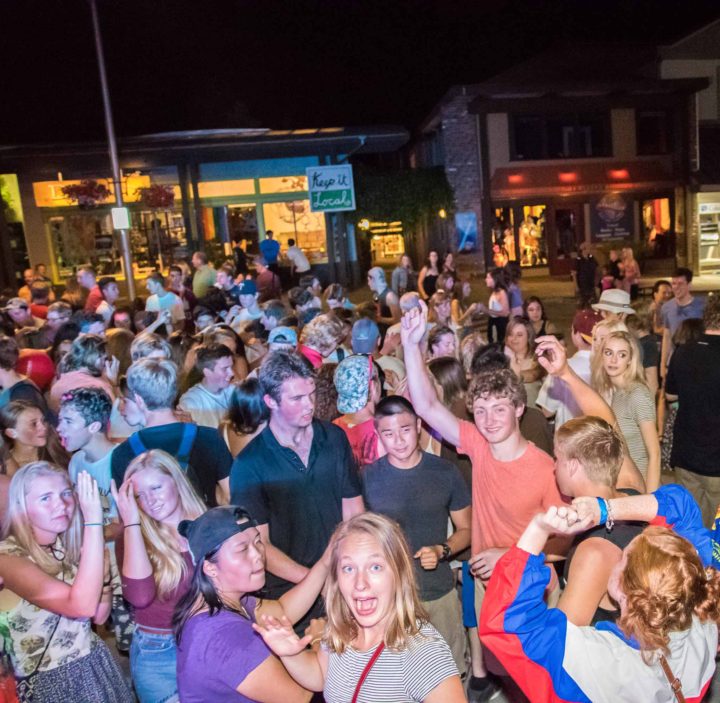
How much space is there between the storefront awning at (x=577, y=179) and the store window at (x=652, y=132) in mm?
486

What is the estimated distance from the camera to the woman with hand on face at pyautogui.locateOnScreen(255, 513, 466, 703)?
2141 mm

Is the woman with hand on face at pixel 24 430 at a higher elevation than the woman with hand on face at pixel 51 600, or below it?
higher

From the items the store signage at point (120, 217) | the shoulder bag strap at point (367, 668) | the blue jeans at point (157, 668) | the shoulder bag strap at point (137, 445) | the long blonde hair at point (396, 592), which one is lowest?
the blue jeans at point (157, 668)

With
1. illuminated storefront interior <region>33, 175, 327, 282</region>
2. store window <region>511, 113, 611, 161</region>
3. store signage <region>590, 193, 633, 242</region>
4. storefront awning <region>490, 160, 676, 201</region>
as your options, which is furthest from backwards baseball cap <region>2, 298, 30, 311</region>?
store signage <region>590, 193, 633, 242</region>

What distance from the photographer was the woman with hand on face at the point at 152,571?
2947mm

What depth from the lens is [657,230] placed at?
25.4 meters

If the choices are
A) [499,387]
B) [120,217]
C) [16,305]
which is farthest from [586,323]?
[120,217]

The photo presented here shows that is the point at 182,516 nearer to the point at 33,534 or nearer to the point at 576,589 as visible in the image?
the point at 33,534

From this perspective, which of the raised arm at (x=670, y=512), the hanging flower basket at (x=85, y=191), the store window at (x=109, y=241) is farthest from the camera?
the store window at (x=109, y=241)

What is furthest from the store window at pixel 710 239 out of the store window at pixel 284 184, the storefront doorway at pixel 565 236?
the store window at pixel 284 184

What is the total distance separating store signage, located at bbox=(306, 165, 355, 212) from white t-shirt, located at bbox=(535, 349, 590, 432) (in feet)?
25.6

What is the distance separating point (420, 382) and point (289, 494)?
3.08 ft

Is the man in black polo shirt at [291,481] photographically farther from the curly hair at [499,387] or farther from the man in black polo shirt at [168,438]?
the curly hair at [499,387]

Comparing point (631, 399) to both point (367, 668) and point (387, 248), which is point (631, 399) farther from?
point (387, 248)
